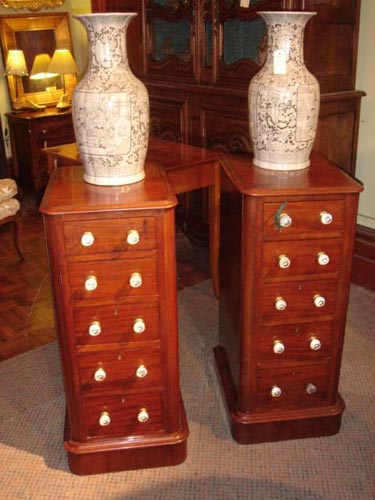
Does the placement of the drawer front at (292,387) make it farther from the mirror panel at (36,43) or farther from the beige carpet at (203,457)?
the mirror panel at (36,43)

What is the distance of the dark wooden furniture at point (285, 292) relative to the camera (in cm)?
152

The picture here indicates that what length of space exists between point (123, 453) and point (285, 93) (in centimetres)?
115

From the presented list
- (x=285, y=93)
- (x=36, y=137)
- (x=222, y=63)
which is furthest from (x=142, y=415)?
(x=36, y=137)

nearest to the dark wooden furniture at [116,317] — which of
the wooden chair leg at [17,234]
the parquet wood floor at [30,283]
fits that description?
the parquet wood floor at [30,283]

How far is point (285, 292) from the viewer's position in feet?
5.32

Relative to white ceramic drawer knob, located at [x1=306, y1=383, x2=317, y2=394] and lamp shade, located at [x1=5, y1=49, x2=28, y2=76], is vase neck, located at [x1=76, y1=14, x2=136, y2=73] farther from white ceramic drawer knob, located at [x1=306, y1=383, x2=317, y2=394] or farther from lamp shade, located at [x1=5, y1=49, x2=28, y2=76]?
lamp shade, located at [x1=5, y1=49, x2=28, y2=76]

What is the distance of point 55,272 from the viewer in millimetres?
1433

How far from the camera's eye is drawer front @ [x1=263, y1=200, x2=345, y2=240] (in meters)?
1.51

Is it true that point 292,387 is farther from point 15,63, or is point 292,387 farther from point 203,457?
point 15,63

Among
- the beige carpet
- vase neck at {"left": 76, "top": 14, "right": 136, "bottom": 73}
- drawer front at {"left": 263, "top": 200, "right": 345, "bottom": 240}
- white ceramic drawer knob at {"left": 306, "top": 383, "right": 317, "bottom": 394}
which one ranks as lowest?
the beige carpet

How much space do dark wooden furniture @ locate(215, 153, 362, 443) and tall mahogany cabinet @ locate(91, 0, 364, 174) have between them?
77 cm

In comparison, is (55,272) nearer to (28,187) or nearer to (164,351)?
(164,351)

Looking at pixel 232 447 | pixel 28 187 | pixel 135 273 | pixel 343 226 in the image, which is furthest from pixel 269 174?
pixel 28 187

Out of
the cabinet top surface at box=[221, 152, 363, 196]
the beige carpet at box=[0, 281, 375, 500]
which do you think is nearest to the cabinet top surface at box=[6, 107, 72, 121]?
the beige carpet at box=[0, 281, 375, 500]
